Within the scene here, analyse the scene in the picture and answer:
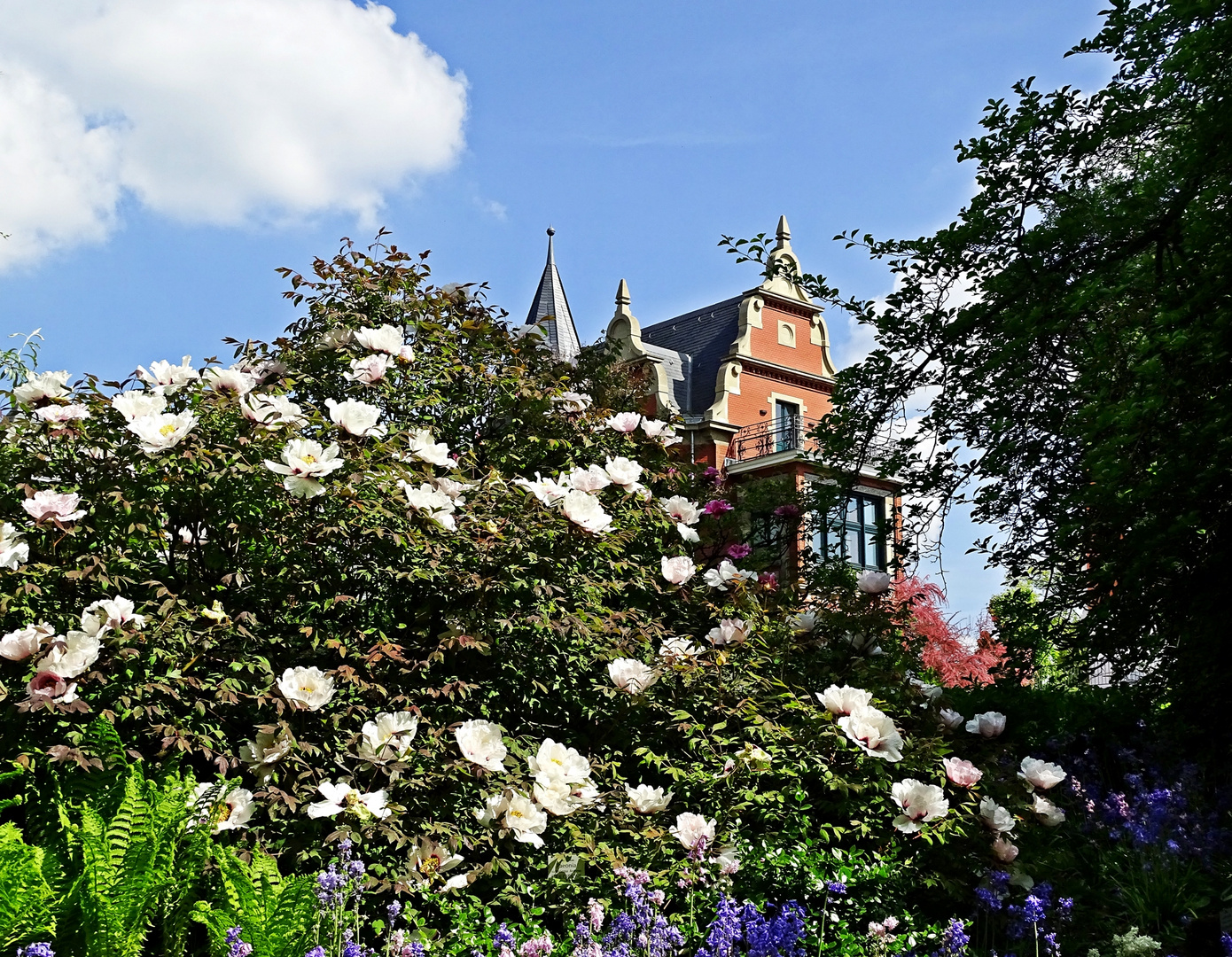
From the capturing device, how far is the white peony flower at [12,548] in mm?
3436

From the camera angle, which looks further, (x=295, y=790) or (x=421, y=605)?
(x=421, y=605)

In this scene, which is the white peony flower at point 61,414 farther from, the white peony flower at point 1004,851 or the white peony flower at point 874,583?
the white peony flower at point 1004,851

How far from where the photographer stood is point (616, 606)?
4867mm

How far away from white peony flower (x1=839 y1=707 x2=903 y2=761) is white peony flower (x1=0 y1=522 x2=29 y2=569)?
293 centimetres

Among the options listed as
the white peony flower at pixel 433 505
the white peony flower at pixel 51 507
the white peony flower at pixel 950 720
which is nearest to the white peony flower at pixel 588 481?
the white peony flower at pixel 433 505

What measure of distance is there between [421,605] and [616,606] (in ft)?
4.14

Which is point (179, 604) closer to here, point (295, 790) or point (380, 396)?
point (295, 790)

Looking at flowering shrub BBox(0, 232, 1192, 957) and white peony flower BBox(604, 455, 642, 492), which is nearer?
flowering shrub BBox(0, 232, 1192, 957)

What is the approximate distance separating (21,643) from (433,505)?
4.45 ft

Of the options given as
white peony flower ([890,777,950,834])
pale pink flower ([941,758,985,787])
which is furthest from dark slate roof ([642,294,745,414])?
white peony flower ([890,777,950,834])

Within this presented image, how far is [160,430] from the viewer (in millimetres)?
3580

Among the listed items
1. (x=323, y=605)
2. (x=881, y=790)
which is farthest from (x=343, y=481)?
(x=881, y=790)

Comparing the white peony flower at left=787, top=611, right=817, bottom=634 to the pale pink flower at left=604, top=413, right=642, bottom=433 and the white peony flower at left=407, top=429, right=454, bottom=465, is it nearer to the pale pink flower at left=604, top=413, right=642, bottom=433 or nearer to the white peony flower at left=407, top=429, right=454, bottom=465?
the pale pink flower at left=604, top=413, right=642, bottom=433

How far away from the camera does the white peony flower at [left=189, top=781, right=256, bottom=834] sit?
3.23 metres
